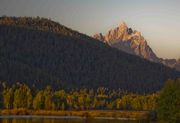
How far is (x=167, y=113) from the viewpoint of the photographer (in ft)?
388

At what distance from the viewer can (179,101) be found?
11912cm

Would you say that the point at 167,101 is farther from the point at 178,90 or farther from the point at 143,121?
the point at 143,121

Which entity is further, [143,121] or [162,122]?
[143,121]

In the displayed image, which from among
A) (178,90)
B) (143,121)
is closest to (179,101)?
(178,90)

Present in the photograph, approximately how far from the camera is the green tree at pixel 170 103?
11789 centimetres

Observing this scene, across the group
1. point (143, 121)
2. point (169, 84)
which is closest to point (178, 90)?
point (169, 84)

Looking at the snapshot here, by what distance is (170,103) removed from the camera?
119 metres

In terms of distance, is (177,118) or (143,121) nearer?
(177,118)

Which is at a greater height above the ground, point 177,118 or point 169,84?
point 169,84

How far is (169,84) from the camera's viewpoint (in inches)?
4781

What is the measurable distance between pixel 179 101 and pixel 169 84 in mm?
4701

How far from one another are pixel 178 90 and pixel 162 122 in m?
8.16

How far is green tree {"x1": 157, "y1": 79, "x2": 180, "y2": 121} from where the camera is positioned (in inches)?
4641

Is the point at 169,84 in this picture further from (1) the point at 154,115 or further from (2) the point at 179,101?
(1) the point at 154,115
